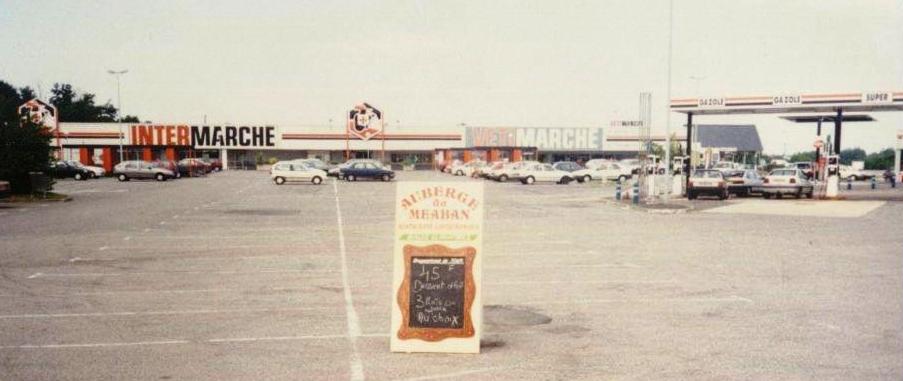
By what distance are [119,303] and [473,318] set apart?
5164mm

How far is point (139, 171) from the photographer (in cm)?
4944

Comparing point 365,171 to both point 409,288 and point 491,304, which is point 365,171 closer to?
point 491,304

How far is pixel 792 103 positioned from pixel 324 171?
30556 millimetres

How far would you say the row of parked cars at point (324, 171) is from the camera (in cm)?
4519

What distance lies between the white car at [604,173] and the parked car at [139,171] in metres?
30.4

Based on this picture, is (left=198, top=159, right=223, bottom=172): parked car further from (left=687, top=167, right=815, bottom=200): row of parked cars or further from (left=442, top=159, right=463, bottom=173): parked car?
(left=687, top=167, right=815, bottom=200): row of parked cars

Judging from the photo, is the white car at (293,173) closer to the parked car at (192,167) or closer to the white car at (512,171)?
the white car at (512,171)

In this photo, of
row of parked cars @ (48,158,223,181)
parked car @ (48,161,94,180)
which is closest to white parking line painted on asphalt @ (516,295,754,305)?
row of parked cars @ (48,158,223,181)

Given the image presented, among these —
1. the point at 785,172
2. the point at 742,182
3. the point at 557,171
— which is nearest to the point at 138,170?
the point at 557,171

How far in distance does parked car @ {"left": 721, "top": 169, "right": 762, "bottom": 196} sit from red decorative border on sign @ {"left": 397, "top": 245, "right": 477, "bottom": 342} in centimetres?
2847

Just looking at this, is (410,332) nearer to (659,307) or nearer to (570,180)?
(659,307)

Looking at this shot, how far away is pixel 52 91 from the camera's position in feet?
393

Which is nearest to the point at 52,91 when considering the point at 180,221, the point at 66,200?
the point at 66,200

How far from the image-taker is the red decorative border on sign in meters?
7.18
